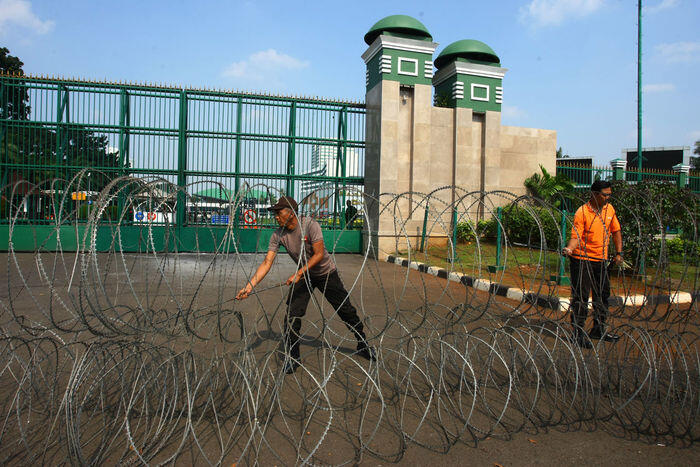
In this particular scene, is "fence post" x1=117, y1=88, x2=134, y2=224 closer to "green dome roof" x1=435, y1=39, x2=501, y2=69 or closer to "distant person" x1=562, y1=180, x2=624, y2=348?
"green dome roof" x1=435, y1=39, x2=501, y2=69

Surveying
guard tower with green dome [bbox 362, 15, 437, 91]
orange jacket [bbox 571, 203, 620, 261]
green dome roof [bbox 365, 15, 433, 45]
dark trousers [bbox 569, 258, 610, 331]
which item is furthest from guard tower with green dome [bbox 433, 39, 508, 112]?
dark trousers [bbox 569, 258, 610, 331]

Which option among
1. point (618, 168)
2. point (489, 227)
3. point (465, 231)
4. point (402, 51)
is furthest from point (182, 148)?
point (618, 168)

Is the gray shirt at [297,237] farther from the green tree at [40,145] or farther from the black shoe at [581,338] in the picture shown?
the green tree at [40,145]

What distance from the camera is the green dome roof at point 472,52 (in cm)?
1513

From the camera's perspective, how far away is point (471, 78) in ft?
49.0

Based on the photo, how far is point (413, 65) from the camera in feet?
46.5

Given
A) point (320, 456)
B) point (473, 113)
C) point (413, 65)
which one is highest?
point (413, 65)

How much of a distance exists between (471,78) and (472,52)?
88 cm

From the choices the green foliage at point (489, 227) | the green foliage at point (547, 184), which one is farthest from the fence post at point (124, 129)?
the green foliage at point (547, 184)

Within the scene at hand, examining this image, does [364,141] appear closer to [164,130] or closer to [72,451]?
[164,130]

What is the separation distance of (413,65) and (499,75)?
9.85ft

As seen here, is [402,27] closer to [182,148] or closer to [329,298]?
[182,148]

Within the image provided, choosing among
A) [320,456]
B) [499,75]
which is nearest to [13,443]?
[320,456]

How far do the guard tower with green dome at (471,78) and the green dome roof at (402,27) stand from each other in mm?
1282
